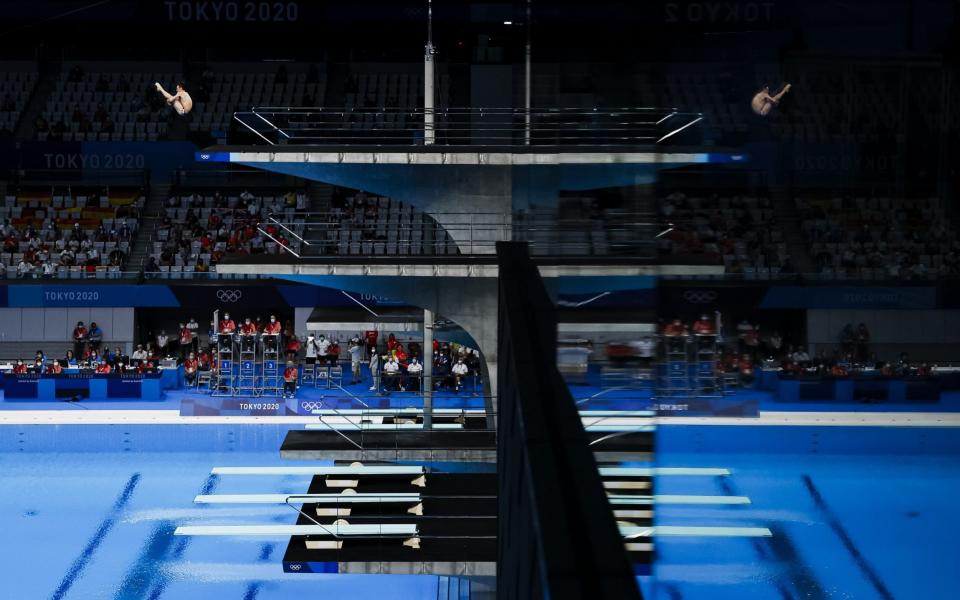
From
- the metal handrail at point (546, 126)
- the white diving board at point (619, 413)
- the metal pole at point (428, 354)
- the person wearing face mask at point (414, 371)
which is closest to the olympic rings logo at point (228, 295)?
the person wearing face mask at point (414, 371)

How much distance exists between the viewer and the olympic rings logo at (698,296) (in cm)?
120

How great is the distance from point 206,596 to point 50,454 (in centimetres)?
819

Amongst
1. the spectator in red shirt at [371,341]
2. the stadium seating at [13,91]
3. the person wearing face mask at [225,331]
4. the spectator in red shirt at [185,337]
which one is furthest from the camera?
the stadium seating at [13,91]

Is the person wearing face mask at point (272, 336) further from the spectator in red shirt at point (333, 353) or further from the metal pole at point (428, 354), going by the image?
the metal pole at point (428, 354)

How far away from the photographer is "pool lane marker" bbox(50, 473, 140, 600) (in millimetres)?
14664

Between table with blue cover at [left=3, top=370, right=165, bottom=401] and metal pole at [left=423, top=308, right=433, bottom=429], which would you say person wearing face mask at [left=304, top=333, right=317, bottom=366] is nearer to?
table with blue cover at [left=3, top=370, right=165, bottom=401]

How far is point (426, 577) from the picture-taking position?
15.9m

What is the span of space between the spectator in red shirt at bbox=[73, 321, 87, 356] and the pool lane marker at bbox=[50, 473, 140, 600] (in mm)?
7778

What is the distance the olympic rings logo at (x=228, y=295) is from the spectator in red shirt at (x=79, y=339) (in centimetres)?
311

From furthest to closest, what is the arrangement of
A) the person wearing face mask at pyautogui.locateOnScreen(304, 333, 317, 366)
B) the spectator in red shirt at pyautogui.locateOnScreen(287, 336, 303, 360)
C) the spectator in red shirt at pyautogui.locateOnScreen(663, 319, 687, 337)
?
the spectator in red shirt at pyautogui.locateOnScreen(287, 336, 303, 360) → the person wearing face mask at pyautogui.locateOnScreen(304, 333, 317, 366) → the spectator in red shirt at pyautogui.locateOnScreen(663, 319, 687, 337)

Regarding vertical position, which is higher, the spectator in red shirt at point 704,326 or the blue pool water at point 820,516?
the spectator in red shirt at point 704,326

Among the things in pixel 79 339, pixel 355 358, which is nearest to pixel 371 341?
pixel 355 358

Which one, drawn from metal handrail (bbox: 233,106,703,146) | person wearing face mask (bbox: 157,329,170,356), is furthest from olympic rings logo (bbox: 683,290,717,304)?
person wearing face mask (bbox: 157,329,170,356)

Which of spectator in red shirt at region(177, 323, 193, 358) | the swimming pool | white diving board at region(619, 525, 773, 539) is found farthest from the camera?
spectator in red shirt at region(177, 323, 193, 358)
